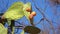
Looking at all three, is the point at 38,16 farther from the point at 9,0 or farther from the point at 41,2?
the point at 9,0

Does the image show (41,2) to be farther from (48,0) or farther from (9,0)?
(9,0)

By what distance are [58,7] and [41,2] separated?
10 centimetres

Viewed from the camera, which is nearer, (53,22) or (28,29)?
(28,29)

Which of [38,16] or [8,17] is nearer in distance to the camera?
[8,17]

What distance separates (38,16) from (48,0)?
0.11 metres

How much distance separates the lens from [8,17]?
0.89 ft

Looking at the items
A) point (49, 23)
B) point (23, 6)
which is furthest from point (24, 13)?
point (49, 23)

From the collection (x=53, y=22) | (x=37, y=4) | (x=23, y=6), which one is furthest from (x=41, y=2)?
(x=23, y=6)

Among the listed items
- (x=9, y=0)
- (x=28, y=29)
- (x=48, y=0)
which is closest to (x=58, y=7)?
(x=48, y=0)

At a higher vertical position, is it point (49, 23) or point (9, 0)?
point (9, 0)

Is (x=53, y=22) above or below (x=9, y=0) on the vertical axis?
below

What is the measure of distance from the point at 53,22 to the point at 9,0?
0.95 feet

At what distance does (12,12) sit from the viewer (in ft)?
0.92

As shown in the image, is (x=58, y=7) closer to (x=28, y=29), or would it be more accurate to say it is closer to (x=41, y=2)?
(x=41, y=2)
